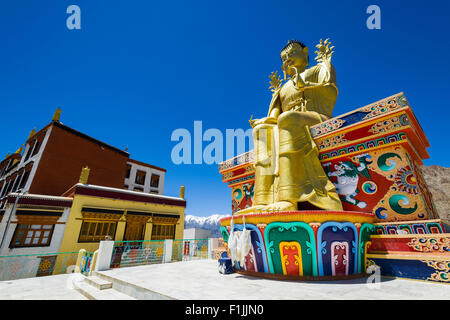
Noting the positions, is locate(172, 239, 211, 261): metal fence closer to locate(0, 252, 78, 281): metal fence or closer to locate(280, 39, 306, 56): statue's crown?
locate(0, 252, 78, 281): metal fence

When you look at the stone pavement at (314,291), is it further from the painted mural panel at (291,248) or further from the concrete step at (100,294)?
the concrete step at (100,294)

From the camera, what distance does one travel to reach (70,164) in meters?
15.9

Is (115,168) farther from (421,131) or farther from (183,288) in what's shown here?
(421,131)

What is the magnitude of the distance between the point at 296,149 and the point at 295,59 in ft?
14.0

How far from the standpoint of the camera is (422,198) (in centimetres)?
390

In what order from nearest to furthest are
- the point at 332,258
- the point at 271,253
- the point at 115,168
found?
the point at 332,258 → the point at 271,253 → the point at 115,168

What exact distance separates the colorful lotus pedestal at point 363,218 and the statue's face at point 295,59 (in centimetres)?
325

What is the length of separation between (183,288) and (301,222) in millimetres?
2156

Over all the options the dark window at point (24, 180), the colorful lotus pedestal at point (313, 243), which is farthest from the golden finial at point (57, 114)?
the colorful lotus pedestal at point (313, 243)

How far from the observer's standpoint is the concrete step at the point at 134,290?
9.25 ft

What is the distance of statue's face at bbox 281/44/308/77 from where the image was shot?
7.49 m

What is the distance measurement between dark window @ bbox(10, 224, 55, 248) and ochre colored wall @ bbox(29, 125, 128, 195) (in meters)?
3.34
